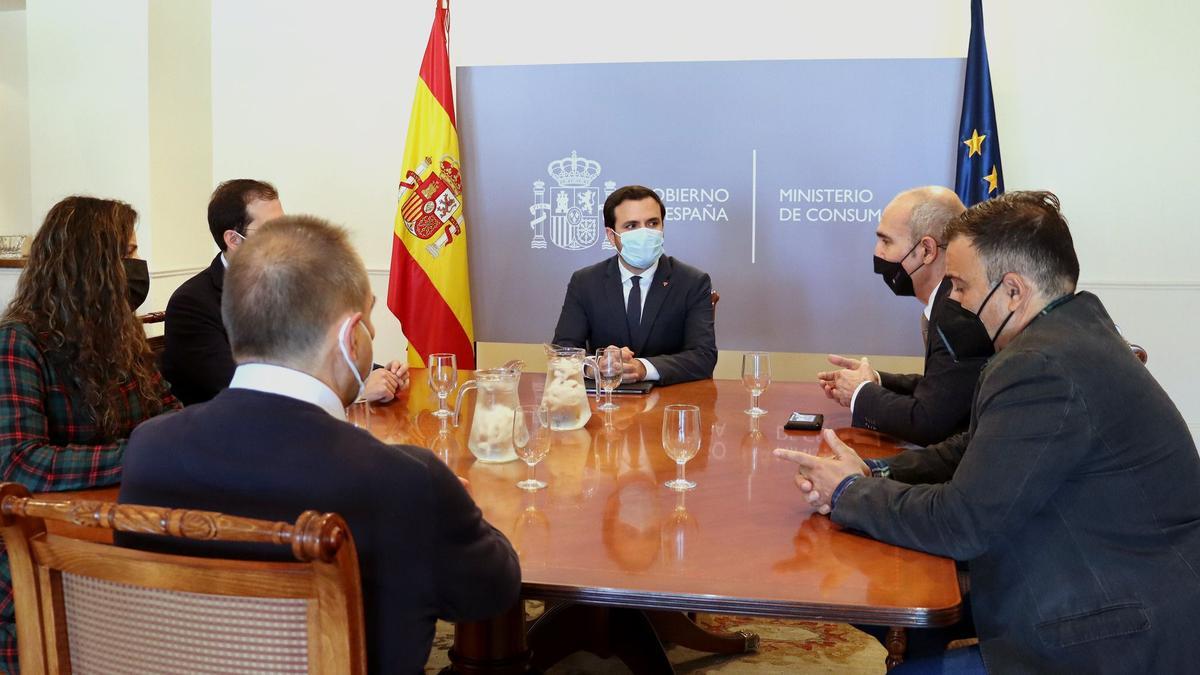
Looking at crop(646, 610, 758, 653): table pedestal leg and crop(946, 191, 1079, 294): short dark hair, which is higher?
crop(946, 191, 1079, 294): short dark hair

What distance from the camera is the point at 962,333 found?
2.40 metres

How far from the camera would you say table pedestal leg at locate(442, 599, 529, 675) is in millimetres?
2330

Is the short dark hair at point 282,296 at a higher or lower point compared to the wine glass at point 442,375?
higher

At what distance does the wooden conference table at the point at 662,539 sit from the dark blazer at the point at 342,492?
222 mm

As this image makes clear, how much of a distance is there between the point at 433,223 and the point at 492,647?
2936 millimetres

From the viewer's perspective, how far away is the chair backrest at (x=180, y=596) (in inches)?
46.4

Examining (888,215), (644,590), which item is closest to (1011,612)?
(644,590)

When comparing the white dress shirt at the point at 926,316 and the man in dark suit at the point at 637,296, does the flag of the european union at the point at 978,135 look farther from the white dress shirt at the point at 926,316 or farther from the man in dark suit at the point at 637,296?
the white dress shirt at the point at 926,316

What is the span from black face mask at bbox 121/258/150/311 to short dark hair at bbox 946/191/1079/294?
1839 mm

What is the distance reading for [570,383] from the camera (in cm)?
260

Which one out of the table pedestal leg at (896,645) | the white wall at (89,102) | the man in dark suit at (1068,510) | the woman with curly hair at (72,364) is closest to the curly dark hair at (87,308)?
the woman with curly hair at (72,364)

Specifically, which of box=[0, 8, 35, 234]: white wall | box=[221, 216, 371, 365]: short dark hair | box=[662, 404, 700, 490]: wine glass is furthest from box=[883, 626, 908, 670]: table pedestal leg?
box=[0, 8, 35, 234]: white wall

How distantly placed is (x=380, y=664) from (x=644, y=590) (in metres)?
0.39

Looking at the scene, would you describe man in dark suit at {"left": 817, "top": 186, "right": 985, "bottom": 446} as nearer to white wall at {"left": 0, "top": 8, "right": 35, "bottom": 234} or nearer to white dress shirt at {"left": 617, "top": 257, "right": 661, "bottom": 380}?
white dress shirt at {"left": 617, "top": 257, "right": 661, "bottom": 380}
